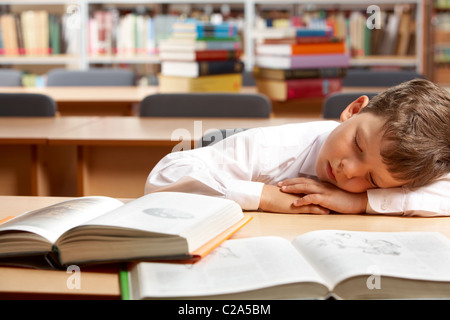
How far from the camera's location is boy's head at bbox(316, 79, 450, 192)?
1001 millimetres

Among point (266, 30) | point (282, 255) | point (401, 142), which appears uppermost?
point (266, 30)

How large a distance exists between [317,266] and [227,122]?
58.6 inches

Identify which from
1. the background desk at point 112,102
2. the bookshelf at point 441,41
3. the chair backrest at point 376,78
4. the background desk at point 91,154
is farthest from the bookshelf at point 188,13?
Answer: the background desk at point 91,154

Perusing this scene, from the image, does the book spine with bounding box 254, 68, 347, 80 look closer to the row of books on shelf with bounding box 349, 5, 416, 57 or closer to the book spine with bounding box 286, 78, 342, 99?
the book spine with bounding box 286, 78, 342, 99

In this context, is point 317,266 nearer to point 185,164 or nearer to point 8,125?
point 185,164

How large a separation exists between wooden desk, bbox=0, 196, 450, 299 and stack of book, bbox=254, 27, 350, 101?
1921 mm

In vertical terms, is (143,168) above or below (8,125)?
below

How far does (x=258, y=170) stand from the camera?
1.26 metres

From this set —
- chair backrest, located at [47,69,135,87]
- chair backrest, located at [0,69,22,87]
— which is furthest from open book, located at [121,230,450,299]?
chair backrest, located at [0,69,22,87]

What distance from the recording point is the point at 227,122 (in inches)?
86.6

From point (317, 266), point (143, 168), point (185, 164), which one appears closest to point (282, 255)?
point (317, 266)

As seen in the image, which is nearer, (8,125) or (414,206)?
(414,206)
